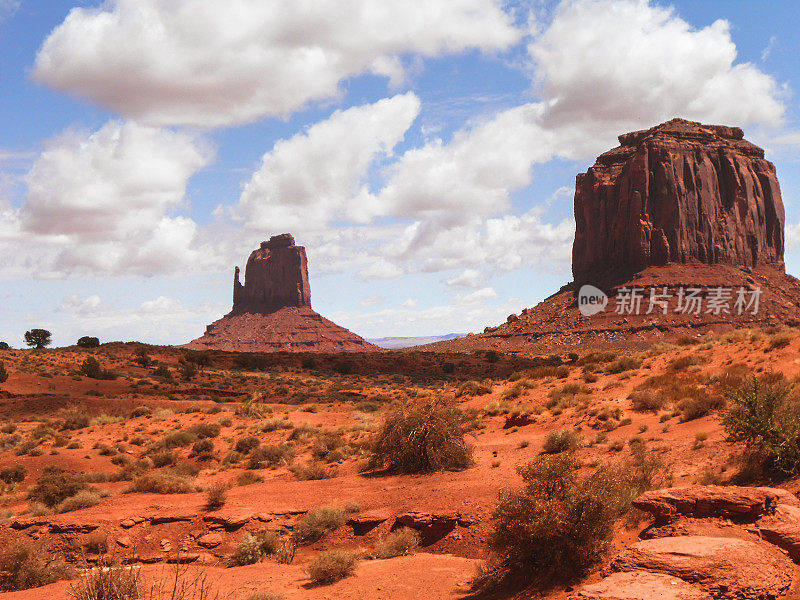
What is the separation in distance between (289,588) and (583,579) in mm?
4675

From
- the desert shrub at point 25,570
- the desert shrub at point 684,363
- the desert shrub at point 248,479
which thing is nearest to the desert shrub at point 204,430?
the desert shrub at point 248,479

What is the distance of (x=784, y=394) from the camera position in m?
12.2

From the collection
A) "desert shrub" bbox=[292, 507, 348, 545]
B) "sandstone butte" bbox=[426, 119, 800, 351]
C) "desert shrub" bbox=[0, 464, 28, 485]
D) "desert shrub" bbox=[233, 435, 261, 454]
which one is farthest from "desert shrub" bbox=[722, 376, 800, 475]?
"sandstone butte" bbox=[426, 119, 800, 351]

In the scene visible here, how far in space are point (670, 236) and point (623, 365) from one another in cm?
9764

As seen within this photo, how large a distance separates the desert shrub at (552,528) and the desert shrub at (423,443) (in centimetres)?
→ 728

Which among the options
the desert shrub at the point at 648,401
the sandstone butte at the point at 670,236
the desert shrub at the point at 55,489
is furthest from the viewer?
the sandstone butte at the point at 670,236

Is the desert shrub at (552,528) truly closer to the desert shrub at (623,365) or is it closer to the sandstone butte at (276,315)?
the desert shrub at (623,365)

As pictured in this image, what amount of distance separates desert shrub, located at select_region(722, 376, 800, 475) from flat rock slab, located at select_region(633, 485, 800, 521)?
1.79m

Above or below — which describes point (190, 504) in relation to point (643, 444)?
below

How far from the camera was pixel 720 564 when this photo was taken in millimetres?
6156

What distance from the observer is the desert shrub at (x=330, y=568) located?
9438mm

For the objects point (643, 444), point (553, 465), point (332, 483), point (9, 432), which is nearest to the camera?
point (553, 465)

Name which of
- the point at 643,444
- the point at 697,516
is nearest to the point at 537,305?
the point at 643,444

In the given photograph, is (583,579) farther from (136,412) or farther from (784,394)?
(136,412)
